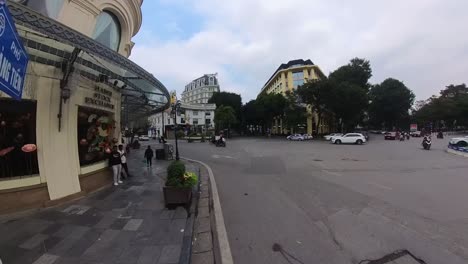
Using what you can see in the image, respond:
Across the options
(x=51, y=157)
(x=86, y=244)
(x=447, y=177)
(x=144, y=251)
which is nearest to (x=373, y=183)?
(x=447, y=177)

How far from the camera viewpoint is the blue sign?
7.34 feet

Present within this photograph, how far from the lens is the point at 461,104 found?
6475 cm

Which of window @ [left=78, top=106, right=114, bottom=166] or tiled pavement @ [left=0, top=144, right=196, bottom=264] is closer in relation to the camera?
tiled pavement @ [left=0, top=144, right=196, bottom=264]

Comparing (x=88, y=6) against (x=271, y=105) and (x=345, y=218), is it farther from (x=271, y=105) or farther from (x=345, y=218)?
(x=271, y=105)

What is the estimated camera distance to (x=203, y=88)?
115 metres

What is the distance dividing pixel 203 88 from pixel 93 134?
4257 inches

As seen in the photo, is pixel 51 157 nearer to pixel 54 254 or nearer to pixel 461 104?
pixel 54 254

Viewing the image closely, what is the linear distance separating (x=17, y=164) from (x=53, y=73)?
2321 mm

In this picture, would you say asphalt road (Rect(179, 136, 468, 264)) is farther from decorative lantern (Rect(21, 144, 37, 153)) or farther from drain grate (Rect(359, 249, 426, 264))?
decorative lantern (Rect(21, 144, 37, 153))

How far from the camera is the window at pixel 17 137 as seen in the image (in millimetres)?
6188

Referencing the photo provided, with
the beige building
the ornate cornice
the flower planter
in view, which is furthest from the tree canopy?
the flower planter

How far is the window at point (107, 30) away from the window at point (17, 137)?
363 cm

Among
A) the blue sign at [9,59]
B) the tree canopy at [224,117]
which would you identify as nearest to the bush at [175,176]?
the blue sign at [9,59]

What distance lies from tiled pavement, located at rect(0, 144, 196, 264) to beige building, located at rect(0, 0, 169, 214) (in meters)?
0.72
